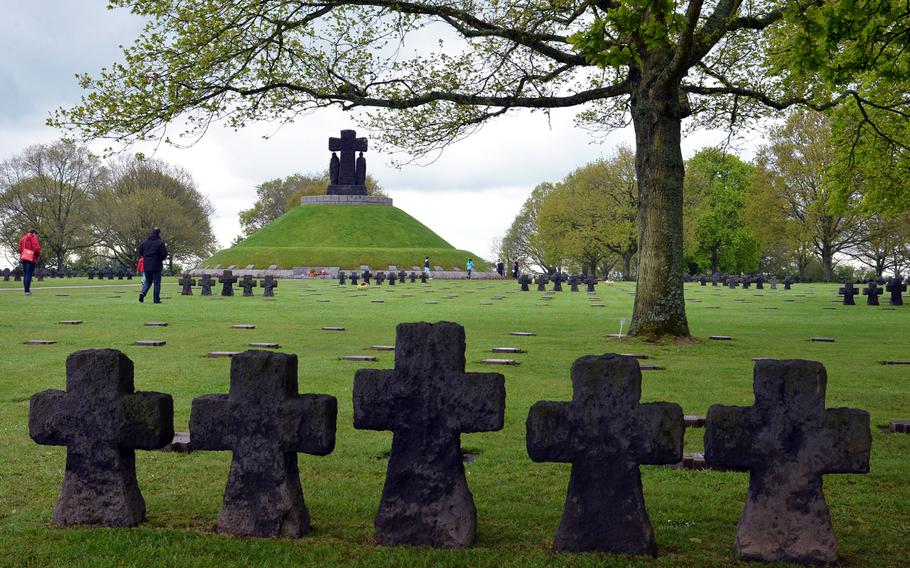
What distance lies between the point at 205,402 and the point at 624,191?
248ft

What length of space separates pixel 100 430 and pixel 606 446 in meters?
2.90

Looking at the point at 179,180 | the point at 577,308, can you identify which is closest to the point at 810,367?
the point at 577,308

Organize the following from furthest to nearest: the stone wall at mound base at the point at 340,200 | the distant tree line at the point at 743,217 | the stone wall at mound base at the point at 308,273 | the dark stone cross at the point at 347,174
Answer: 1. the stone wall at mound base at the point at 340,200
2. the dark stone cross at the point at 347,174
3. the stone wall at mound base at the point at 308,273
4. the distant tree line at the point at 743,217

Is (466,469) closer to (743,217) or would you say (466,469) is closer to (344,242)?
(743,217)

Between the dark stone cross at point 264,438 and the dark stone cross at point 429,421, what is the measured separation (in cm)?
34

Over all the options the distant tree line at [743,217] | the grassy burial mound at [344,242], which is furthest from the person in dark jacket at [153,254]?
the grassy burial mound at [344,242]

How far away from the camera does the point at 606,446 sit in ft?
15.0

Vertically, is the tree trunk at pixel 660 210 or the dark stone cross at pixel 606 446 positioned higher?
the tree trunk at pixel 660 210

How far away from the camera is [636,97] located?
1711 centimetres

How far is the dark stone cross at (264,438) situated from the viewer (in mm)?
4742

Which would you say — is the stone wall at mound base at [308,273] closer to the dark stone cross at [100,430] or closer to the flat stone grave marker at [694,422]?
the flat stone grave marker at [694,422]

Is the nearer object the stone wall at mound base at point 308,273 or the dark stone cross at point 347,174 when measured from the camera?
the stone wall at mound base at point 308,273

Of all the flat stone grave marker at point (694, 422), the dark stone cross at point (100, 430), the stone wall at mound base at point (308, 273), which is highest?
the stone wall at mound base at point (308, 273)

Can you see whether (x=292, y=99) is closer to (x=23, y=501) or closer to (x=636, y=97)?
(x=636, y=97)
